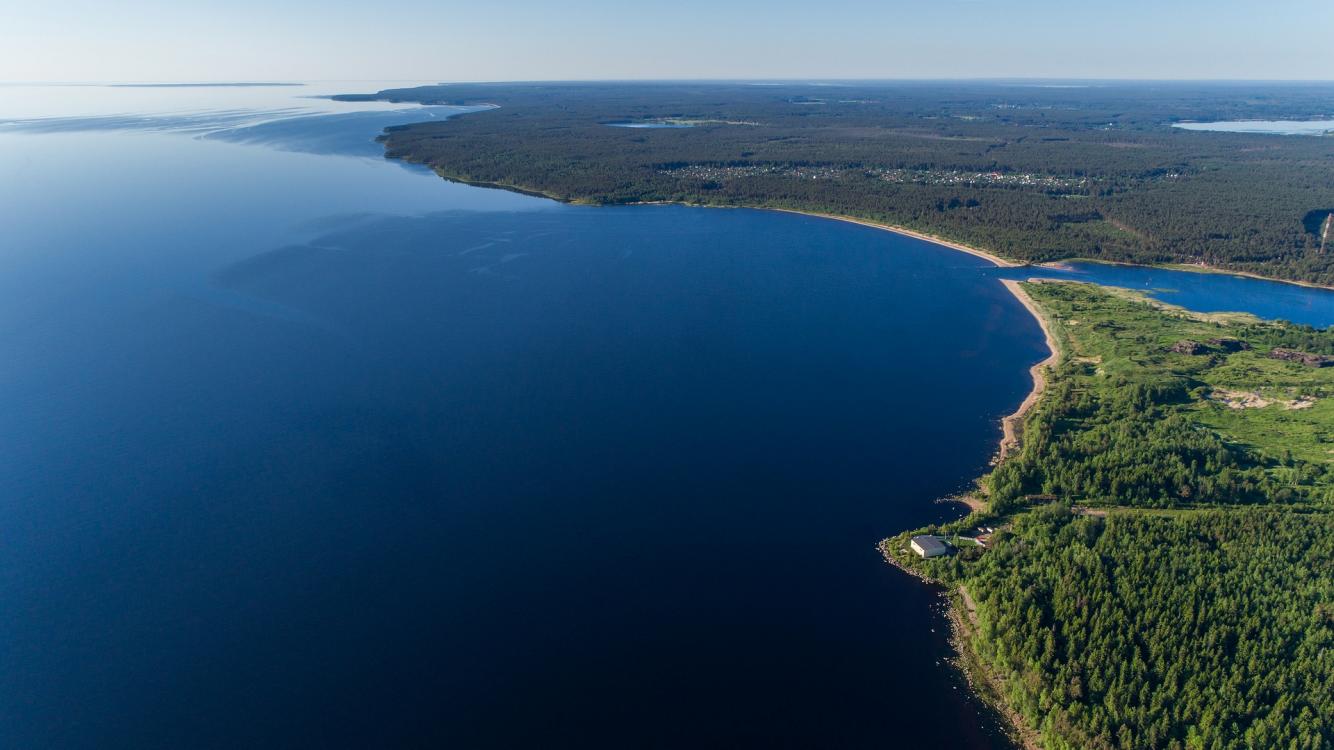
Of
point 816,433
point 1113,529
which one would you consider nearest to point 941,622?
point 1113,529

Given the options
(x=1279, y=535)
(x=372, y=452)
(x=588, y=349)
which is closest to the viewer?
(x=1279, y=535)

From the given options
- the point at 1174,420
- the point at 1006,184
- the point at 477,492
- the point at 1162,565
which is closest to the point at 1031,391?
the point at 1174,420

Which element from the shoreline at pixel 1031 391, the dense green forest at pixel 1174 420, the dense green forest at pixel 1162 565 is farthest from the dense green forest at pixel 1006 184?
the dense green forest at pixel 1162 565

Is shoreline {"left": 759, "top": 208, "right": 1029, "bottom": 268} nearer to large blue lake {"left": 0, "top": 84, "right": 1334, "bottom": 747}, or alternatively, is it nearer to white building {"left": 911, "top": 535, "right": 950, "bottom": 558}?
large blue lake {"left": 0, "top": 84, "right": 1334, "bottom": 747}

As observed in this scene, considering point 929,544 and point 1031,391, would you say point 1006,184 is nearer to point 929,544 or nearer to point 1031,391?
point 1031,391

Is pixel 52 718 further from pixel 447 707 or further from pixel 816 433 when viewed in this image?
pixel 816 433

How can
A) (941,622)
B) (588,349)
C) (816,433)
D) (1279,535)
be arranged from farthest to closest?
(588,349) < (816,433) < (1279,535) < (941,622)

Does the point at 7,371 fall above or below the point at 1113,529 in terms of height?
above
